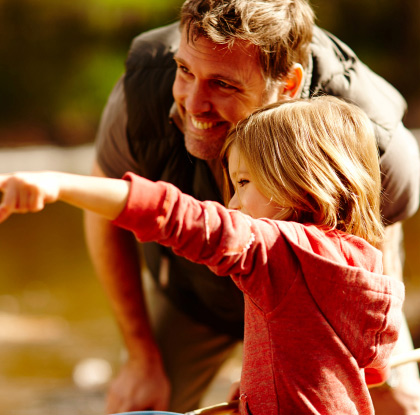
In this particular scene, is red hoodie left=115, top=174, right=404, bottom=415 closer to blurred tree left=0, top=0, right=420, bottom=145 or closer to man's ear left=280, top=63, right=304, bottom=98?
man's ear left=280, top=63, right=304, bottom=98

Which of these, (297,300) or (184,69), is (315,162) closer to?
(297,300)

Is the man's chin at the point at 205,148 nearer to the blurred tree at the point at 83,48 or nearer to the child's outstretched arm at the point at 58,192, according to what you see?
the child's outstretched arm at the point at 58,192

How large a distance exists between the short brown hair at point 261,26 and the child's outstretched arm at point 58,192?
1.68ft

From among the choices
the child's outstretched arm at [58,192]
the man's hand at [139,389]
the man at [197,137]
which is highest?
the child's outstretched arm at [58,192]

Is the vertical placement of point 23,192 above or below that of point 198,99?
above

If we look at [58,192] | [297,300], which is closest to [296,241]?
[297,300]

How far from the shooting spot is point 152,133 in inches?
53.8

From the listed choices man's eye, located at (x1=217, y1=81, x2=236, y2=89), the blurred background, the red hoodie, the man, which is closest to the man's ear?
Result: the man

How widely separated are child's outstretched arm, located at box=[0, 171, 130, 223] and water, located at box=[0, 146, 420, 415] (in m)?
1.28

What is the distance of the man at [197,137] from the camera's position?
1202 millimetres

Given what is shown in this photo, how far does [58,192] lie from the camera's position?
2.31ft


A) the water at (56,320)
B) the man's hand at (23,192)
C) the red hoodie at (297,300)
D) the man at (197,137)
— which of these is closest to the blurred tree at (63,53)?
the water at (56,320)

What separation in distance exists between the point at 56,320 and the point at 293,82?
2.60 m

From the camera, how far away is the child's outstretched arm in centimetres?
69
